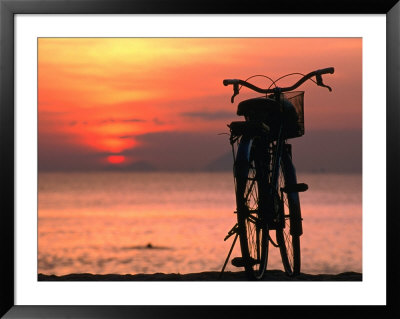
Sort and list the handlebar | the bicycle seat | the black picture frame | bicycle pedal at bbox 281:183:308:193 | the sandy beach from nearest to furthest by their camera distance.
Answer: the black picture frame < the sandy beach < the bicycle seat < the handlebar < bicycle pedal at bbox 281:183:308:193

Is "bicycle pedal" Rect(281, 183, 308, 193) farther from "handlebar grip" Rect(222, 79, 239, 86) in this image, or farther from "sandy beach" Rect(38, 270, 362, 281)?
"handlebar grip" Rect(222, 79, 239, 86)

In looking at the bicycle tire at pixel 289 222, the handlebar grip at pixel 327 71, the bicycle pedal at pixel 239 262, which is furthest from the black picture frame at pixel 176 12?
the bicycle tire at pixel 289 222

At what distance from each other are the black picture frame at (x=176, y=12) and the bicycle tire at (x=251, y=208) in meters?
0.51

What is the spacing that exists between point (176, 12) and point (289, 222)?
183cm

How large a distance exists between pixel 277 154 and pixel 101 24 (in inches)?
64.1

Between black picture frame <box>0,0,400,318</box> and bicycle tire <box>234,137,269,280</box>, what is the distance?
512 millimetres

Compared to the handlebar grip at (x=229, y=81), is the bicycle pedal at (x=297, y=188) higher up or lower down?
lower down

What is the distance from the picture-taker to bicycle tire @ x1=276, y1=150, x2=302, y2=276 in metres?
8.16

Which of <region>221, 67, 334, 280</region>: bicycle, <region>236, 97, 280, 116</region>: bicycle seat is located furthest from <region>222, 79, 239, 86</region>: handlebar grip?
<region>236, 97, 280, 116</region>: bicycle seat

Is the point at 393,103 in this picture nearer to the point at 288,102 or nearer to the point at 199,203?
the point at 288,102

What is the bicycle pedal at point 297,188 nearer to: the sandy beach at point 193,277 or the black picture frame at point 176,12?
the sandy beach at point 193,277

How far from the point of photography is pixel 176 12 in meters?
7.57

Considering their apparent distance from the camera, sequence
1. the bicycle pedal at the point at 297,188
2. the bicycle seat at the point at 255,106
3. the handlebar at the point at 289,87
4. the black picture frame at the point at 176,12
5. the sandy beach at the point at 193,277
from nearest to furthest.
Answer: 1. the black picture frame at the point at 176,12
2. the sandy beach at the point at 193,277
3. the bicycle seat at the point at 255,106
4. the handlebar at the point at 289,87
5. the bicycle pedal at the point at 297,188

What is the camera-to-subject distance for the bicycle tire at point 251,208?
Answer: 25.4ft
